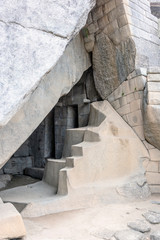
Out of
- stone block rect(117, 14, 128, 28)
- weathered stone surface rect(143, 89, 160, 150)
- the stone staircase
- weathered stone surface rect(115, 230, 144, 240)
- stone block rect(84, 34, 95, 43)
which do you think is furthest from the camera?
stone block rect(84, 34, 95, 43)

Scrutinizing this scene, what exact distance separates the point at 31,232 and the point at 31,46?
2256 millimetres

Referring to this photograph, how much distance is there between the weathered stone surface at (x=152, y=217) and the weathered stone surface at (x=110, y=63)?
2926mm

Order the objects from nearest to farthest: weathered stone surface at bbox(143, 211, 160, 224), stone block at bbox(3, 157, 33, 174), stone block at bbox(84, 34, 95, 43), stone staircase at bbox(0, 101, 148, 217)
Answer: weathered stone surface at bbox(143, 211, 160, 224)
stone staircase at bbox(0, 101, 148, 217)
stone block at bbox(84, 34, 95, 43)
stone block at bbox(3, 157, 33, 174)

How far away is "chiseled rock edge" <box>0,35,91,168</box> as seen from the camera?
4.20 meters

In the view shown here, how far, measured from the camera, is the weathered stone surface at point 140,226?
304cm

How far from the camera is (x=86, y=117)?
6.84 metres

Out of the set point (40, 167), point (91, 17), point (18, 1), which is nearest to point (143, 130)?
point (91, 17)

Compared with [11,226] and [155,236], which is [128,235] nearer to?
[155,236]

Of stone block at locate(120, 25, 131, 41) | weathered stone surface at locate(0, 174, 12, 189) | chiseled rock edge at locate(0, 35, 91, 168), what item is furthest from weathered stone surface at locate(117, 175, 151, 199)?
weathered stone surface at locate(0, 174, 12, 189)

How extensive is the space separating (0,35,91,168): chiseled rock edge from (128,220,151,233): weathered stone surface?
2.14 m

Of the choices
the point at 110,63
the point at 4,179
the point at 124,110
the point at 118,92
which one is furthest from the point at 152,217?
the point at 4,179

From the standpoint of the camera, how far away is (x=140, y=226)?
311 cm

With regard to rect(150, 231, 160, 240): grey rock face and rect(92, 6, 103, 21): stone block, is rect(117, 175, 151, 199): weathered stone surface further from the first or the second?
rect(92, 6, 103, 21): stone block

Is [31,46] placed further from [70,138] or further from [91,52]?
[91,52]
